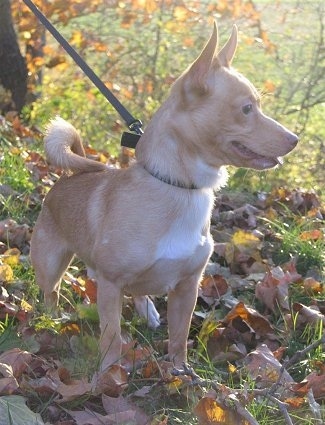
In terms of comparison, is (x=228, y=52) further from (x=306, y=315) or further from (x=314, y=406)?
(x=314, y=406)

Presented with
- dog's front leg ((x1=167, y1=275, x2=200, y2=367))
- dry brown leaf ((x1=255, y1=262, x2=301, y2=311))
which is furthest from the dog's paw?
dry brown leaf ((x1=255, y1=262, x2=301, y2=311))

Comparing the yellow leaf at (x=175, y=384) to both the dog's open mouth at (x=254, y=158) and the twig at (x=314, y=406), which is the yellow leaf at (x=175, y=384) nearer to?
the twig at (x=314, y=406)

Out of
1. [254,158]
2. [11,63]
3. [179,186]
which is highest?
[254,158]

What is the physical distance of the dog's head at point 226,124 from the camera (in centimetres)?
321

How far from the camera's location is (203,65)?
3.17 meters

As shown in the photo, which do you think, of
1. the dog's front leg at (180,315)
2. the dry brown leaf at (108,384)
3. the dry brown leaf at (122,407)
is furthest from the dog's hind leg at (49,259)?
the dry brown leaf at (122,407)

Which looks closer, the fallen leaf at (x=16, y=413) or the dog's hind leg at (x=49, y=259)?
the fallen leaf at (x=16, y=413)

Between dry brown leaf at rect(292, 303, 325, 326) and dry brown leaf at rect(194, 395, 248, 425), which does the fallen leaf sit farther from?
dry brown leaf at rect(292, 303, 325, 326)

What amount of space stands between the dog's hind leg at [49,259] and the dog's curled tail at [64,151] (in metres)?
0.31

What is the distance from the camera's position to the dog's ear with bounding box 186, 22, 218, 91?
10.3 ft

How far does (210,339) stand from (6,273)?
1072 mm

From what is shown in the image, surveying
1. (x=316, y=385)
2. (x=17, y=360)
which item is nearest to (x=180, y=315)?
(x=316, y=385)

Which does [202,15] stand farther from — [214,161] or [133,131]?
[214,161]

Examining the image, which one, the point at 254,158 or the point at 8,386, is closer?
the point at 8,386
